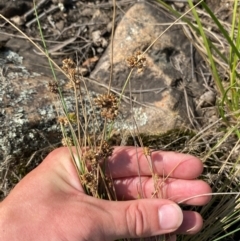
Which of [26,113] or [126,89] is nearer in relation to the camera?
[26,113]

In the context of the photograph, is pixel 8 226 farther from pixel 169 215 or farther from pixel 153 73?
pixel 153 73

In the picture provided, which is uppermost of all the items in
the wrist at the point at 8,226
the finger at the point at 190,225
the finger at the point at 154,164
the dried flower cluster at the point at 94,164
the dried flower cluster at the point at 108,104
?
the dried flower cluster at the point at 108,104

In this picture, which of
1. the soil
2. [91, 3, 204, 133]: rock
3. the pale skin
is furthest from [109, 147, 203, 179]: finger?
the soil

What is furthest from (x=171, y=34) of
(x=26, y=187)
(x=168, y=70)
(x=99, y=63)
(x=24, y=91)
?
(x=26, y=187)

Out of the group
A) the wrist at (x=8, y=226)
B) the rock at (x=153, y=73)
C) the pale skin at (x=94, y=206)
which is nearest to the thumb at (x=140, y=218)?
the pale skin at (x=94, y=206)

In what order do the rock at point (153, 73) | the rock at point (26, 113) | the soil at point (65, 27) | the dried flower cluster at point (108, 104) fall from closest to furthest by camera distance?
the dried flower cluster at point (108, 104)
the rock at point (26, 113)
the rock at point (153, 73)
the soil at point (65, 27)

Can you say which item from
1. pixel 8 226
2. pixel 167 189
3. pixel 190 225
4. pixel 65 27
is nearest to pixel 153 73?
pixel 65 27

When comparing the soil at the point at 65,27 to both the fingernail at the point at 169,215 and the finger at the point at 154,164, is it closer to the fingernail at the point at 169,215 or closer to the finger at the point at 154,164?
the finger at the point at 154,164
